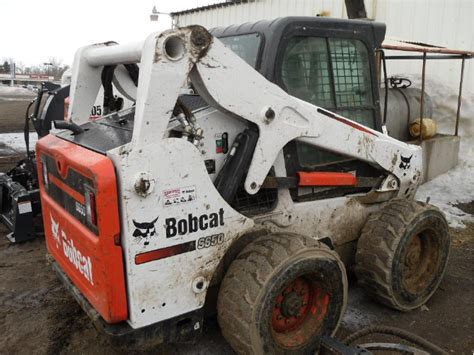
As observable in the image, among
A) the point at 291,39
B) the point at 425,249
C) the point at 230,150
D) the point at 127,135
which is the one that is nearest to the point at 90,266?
the point at 127,135

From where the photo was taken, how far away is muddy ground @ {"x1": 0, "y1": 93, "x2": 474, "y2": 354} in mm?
3420

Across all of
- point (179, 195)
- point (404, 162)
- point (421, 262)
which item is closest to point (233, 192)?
point (179, 195)

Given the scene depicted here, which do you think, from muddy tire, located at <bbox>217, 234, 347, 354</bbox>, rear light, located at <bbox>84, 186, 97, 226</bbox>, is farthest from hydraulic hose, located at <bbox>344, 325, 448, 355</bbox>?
rear light, located at <bbox>84, 186, 97, 226</bbox>

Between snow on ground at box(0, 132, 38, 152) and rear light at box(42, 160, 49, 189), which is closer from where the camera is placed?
rear light at box(42, 160, 49, 189)

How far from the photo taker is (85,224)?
273 cm

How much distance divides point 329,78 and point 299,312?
5.62 ft

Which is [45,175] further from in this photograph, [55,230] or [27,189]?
[27,189]

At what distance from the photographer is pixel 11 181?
5.95 metres

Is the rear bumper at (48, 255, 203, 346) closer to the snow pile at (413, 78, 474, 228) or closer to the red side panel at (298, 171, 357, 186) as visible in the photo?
the red side panel at (298, 171, 357, 186)

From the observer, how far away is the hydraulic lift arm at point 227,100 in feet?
8.00

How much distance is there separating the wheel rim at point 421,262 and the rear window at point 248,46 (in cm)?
198

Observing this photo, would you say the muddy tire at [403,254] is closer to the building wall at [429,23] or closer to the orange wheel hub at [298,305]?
the orange wheel hub at [298,305]

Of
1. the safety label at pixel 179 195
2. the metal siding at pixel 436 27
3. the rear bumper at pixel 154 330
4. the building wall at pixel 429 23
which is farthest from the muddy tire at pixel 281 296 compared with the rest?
the metal siding at pixel 436 27

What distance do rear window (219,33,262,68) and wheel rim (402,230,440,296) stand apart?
198cm
